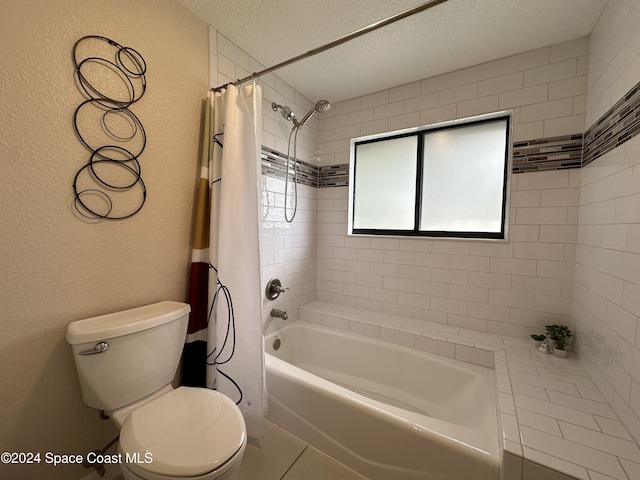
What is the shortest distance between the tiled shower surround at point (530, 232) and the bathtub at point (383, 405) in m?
0.17

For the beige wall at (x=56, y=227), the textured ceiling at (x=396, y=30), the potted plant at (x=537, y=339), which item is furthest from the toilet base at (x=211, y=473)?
the textured ceiling at (x=396, y=30)

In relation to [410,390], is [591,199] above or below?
above

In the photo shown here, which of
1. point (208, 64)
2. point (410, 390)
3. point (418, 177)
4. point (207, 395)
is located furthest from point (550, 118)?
point (207, 395)

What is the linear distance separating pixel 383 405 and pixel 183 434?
84 centimetres

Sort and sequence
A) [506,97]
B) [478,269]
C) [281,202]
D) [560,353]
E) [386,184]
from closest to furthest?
1. [560,353]
2. [506,97]
3. [478,269]
4. [281,202]
5. [386,184]

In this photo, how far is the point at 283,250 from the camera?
6.73ft

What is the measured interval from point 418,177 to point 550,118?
85 centimetres

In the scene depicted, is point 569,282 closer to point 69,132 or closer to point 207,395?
point 207,395

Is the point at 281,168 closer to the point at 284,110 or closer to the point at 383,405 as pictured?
the point at 284,110

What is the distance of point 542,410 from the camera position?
1.05 metres

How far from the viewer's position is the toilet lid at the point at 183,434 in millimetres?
766

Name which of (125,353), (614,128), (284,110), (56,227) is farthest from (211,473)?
(614,128)

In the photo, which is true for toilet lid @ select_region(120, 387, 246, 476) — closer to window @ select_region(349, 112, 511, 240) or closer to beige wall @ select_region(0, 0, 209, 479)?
beige wall @ select_region(0, 0, 209, 479)

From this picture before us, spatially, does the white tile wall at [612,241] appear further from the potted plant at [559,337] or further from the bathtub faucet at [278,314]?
the bathtub faucet at [278,314]
